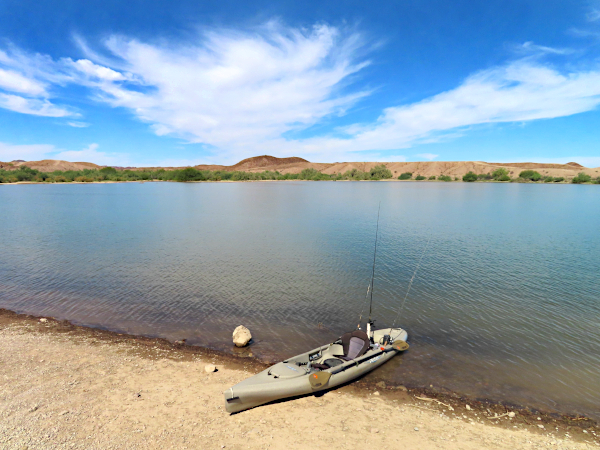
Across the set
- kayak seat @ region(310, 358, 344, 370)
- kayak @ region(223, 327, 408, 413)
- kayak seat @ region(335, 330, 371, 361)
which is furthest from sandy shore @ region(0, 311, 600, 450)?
kayak seat @ region(335, 330, 371, 361)

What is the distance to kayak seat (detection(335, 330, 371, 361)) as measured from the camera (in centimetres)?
1140

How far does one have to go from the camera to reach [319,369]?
10648 mm

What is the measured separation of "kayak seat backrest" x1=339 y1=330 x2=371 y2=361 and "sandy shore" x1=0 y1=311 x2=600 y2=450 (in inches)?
40.1

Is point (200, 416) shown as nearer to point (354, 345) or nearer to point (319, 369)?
point (319, 369)

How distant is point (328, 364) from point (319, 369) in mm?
381

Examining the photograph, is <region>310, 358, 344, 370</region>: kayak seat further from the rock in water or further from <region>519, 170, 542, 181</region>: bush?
<region>519, 170, 542, 181</region>: bush

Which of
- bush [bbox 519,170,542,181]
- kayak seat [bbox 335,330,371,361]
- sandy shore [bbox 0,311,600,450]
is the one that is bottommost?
sandy shore [bbox 0,311,600,450]

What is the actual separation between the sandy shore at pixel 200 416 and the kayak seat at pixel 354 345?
102 cm

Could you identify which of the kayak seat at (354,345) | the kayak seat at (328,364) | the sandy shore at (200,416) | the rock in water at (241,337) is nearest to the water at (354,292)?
the rock in water at (241,337)

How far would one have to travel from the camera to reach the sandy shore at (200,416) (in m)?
7.79

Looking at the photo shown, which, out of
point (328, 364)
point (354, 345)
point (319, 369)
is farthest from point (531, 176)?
point (319, 369)

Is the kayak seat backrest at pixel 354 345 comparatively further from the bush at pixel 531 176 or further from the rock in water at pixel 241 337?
the bush at pixel 531 176

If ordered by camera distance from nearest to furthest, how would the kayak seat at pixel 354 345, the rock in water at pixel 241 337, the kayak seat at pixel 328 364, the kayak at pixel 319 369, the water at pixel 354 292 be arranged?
the kayak at pixel 319 369
the kayak seat at pixel 328 364
the kayak seat at pixel 354 345
the water at pixel 354 292
the rock in water at pixel 241 337

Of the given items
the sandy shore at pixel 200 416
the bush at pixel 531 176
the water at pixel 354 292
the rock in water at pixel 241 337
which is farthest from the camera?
the bush at pixel 531 176
